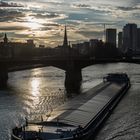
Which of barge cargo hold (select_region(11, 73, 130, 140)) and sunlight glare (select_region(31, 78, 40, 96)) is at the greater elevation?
barge cargo hold (select_region(11, 73, 130, 140))

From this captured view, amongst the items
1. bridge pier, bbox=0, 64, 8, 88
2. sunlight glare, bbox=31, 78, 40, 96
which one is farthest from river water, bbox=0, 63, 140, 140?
bridge pier, bbox=0, 64, 8, 88

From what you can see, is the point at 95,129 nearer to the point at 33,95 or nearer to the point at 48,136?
the point at 48,136

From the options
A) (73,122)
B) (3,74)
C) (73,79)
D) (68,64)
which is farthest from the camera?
(3,74)

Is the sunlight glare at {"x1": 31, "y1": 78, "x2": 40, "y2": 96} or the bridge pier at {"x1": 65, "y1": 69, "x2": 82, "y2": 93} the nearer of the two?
the sunlight glare at {"x1": 31, "y1": 78, "x2": 40, "y2": 96}

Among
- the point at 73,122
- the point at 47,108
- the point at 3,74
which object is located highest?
the point at 73,122

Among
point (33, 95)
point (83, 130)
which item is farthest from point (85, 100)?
point (33, 95)

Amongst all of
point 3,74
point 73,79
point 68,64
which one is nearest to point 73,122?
point 73,79

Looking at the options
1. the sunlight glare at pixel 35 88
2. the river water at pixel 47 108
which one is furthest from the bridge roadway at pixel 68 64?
the river water at pixel 47 108

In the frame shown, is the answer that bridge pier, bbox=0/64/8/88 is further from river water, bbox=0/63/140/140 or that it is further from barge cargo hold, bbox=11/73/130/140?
barge cargo hold, bbox=11/73/130/140

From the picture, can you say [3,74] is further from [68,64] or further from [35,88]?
[35,88]
